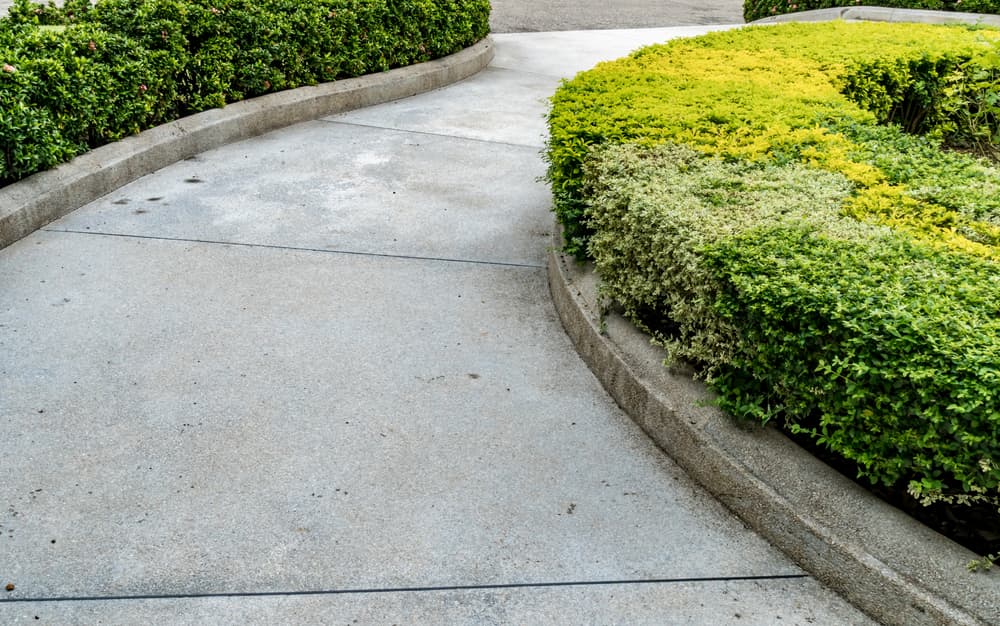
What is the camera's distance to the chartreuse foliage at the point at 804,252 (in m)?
3.01

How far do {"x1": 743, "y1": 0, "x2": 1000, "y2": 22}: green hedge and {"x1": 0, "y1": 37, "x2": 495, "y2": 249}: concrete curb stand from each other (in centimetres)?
639

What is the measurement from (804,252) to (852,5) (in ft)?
39.1

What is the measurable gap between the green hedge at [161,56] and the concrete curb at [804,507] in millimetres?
4098

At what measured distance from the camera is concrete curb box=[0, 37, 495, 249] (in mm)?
5707

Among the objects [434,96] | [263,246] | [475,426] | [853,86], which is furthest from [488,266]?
[434,96]

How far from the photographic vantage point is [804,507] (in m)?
3.28

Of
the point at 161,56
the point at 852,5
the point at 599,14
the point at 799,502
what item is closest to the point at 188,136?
the point at 161,56

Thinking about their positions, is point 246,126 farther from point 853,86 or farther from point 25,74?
point 853,86

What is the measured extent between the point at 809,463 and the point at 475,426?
1.42m

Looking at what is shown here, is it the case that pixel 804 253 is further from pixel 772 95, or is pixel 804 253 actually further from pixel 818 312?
pixel 772 95

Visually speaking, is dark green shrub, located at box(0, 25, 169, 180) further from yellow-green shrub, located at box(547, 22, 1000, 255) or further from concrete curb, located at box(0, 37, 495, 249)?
yellow-green shrub, located at box(547, 22, 1000, 255)

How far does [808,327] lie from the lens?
3.26m

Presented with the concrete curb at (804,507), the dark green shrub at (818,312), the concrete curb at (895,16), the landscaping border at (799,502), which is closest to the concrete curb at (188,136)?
the dark green shrub at (818,312)

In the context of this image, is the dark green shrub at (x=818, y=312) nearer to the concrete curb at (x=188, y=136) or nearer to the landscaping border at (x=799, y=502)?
the landscaping border at (x=799, y=502)
